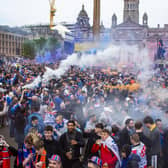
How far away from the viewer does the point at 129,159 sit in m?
4.67

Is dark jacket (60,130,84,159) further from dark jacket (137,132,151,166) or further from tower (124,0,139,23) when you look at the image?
tower (124,0,139,23)

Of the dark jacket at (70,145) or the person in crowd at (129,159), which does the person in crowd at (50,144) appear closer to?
the dark jacket at (70,145)

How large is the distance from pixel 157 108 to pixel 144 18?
109 metres

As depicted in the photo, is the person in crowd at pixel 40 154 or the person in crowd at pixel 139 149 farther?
the person in crowd at pixel 139 149

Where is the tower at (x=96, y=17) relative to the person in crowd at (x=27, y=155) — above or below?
above

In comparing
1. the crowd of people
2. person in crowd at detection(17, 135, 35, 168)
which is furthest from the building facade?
person in crowd at detection(17, 135, 35, 168)

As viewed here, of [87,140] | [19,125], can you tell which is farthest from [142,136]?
[19,125]

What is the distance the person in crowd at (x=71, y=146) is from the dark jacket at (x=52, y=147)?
95 millimetres

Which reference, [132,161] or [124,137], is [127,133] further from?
[132,161]

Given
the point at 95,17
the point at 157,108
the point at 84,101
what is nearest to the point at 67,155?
the point at 157,108

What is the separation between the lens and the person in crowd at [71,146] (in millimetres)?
5020

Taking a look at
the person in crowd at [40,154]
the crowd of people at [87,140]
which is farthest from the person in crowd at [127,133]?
the person in crowd at [40,154]

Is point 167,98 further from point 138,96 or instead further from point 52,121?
point 52,121

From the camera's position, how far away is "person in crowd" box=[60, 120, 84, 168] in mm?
5020
